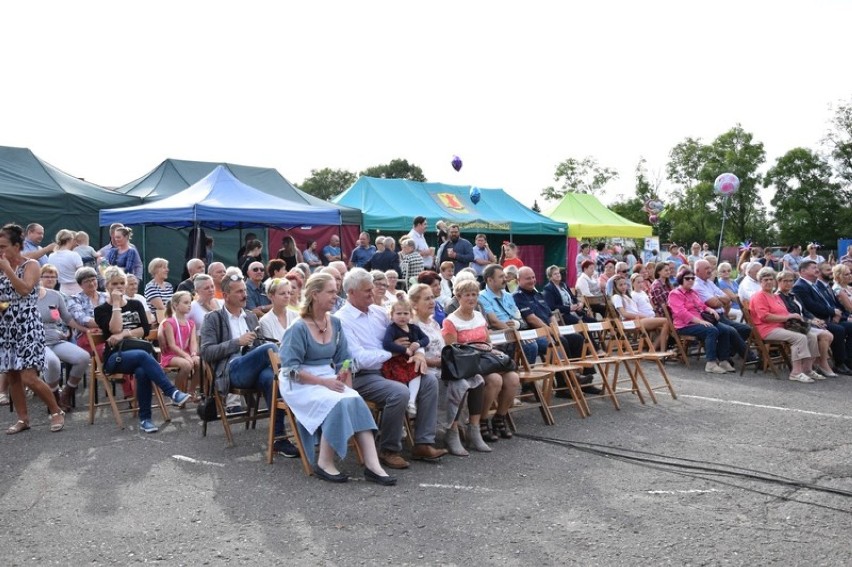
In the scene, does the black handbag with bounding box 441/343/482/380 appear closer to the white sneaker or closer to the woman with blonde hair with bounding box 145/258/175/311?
the woman with blonde hair with bounding box 145/258/175/311

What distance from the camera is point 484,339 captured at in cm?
600

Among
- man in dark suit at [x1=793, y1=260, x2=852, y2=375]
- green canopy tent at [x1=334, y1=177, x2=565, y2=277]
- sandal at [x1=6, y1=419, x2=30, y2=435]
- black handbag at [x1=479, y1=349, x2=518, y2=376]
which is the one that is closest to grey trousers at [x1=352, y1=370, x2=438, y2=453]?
black handbag at [x1=479, y1=349, x2=518, y2=376]

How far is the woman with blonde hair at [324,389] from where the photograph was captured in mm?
4770

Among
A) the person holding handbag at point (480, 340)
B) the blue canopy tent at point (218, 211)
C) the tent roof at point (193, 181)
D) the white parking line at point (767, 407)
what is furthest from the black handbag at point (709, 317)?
the tent roof at point (193, 181)

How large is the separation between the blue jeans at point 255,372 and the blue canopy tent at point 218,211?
6.71 metres

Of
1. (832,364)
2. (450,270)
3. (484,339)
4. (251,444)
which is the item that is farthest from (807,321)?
(251,444)

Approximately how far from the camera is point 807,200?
4575 cm

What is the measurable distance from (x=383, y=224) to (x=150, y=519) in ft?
45.9

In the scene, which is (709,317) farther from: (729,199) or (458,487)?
(729,199)

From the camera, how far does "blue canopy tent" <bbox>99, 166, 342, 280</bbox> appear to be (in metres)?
11.9

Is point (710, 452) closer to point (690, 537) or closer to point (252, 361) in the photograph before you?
point (690, 537)

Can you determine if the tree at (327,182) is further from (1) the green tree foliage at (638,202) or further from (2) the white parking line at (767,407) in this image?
(2) the white parking line at (767,407)

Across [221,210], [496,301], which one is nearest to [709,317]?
[496,301]

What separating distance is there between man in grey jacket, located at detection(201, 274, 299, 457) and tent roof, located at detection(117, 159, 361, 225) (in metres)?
9.56
